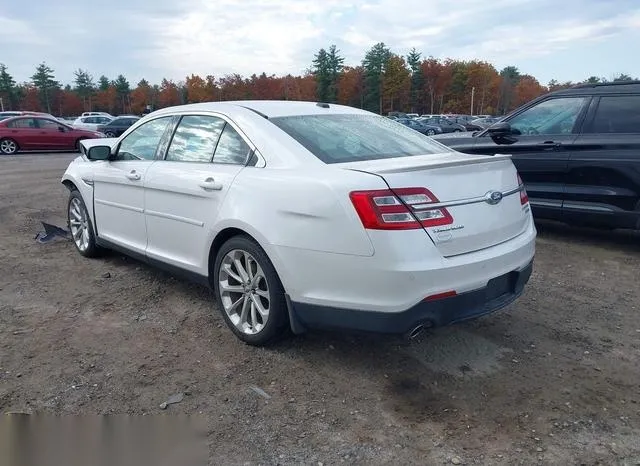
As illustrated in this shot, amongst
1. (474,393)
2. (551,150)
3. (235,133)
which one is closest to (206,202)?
(235,133)

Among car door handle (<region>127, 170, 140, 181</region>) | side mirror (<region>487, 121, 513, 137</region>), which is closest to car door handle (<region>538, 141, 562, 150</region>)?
side mirror (<region>487, 121, 513, 137</region>)

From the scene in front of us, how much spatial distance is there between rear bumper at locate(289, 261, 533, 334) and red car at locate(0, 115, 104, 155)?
69.8 feet

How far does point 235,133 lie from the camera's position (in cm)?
Result: 379

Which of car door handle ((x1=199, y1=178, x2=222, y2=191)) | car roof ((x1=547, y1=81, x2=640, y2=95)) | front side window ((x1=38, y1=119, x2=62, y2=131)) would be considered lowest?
front side window ((x1=38, y1=119, x2=62, y2=131))

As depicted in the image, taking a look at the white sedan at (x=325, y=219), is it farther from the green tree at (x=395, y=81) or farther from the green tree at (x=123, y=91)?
the green tree at (x=123, y=91)

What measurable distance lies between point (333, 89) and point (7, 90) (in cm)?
5521

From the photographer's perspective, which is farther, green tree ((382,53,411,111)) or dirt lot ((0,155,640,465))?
green tree ((382,53,411,111))

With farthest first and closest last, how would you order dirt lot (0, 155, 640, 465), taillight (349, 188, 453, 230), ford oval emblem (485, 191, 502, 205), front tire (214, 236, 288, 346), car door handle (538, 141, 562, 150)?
car door handle (538, 141, 562, 150)
front tire (214, 236, 288, 346)
ford oval emblem (485, 191, 502, 205)
taillight (349, 188, 453, 230)
dirt lot (0, 155, 640, 465)

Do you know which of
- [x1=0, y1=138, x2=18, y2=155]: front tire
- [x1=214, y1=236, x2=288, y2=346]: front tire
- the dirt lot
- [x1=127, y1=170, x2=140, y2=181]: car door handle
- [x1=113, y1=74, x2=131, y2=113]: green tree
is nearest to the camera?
the dirt lot

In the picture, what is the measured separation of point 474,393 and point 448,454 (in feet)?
2.01

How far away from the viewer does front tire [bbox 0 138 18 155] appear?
67.9ft

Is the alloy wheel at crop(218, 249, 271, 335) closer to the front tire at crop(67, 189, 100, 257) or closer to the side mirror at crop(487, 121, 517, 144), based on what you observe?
the front tire at crop(67, 189, 100, 257)

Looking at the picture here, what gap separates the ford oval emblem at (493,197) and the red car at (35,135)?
2165cm

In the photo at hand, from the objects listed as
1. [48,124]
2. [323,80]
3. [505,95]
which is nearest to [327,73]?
[323,80]
